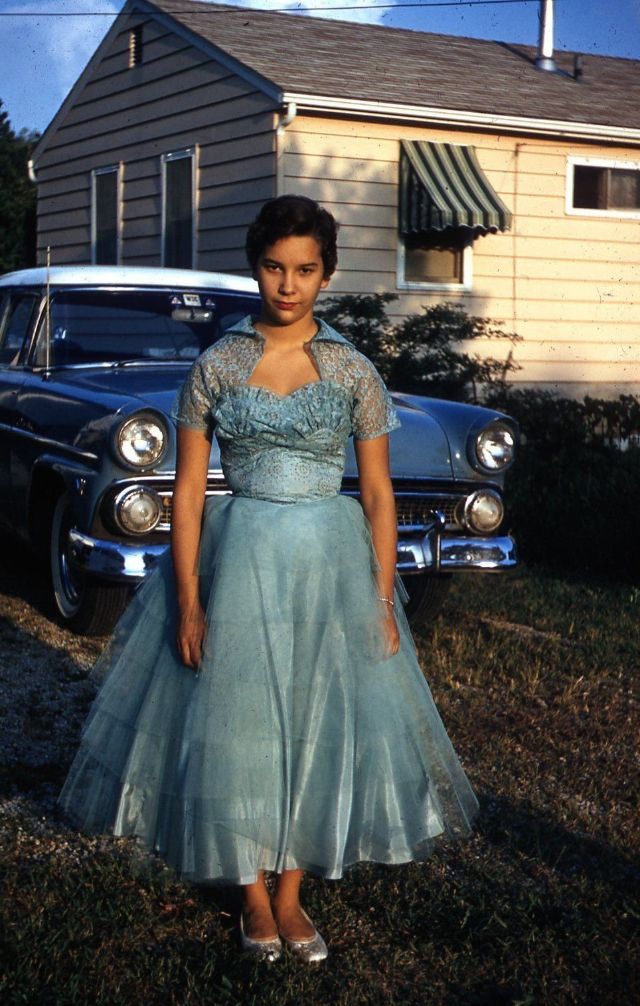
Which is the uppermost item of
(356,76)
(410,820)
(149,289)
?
(356,76)

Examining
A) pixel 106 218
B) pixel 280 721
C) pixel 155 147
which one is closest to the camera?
pixel 280 721

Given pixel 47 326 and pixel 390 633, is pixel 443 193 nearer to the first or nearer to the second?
pixel 47 326

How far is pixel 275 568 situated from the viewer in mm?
3098

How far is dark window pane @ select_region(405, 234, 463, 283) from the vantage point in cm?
1300

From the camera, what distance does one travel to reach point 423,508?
6.16 metres

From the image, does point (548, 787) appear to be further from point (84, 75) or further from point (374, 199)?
point (84, 75)

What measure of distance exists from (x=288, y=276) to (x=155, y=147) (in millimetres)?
11470

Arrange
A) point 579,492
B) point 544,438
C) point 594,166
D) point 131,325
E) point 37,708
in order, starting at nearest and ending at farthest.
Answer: point 37,708 → point 131,325 → point 579,492 → point 544,438 → point 594,166

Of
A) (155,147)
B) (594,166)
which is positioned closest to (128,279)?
(155,147)

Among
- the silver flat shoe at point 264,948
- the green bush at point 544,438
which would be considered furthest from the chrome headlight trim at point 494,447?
the silver flat shoe at point 264,948

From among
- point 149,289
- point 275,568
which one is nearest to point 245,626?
point 275,568

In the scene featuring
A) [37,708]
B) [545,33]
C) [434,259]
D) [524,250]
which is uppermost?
[545,33]

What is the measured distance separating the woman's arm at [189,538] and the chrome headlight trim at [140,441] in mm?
2486

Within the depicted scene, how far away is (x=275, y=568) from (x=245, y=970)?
89cm
